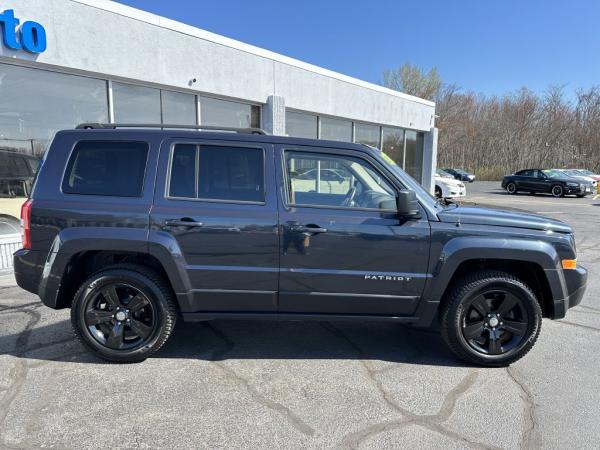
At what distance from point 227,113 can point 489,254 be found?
851 cm

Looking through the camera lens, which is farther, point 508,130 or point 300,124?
point 508,130

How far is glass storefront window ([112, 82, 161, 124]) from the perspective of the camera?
815 centimetres

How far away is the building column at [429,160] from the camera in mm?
18375

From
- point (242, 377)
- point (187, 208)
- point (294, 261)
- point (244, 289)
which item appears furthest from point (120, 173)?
point (242, 377)

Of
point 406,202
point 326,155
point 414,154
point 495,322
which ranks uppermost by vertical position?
point 414,154

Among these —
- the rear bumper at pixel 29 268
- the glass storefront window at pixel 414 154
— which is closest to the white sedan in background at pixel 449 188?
the glass storefront window at pixel 414 154

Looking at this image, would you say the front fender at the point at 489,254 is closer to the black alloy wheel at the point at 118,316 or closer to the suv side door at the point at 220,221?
the suv side door at the point at 220,221

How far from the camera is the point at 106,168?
3326mm

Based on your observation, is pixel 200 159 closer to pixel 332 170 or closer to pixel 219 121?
pixel 332 170

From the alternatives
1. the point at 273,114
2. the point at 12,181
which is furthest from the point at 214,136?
the point at 273,114

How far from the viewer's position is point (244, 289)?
10.8ft

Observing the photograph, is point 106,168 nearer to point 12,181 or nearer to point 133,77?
point 12,181

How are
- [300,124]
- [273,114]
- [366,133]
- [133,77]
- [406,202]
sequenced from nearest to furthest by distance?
1. [406,202]
2. [133,77]
3. [273,114]
4. [300,124]
5. [366,133]

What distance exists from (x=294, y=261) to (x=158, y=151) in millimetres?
1451
